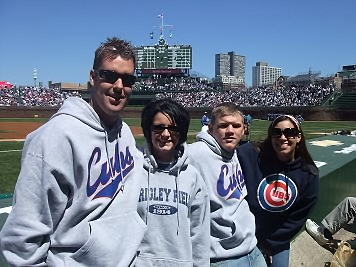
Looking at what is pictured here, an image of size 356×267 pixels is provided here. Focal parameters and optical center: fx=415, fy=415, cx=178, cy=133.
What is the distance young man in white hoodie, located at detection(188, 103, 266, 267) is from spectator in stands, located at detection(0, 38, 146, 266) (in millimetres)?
459

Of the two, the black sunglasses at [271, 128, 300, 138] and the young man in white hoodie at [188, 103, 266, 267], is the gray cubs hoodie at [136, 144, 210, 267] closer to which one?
the young man in white hoodie at [188, 103, 266, 267]

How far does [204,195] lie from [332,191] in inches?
163

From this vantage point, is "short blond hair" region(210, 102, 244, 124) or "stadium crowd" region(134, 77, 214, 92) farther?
"stadium crowd" region(134, 77, 214, 92)

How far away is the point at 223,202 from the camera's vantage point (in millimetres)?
2242

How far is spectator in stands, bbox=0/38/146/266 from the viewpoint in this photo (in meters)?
1.50

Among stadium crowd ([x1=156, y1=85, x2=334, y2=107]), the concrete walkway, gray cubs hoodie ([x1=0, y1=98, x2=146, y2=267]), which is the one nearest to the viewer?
gray cubs hoodie ([x1=0, y1=98, x2=146, y2=267])

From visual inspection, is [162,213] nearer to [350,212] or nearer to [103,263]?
[103,263]

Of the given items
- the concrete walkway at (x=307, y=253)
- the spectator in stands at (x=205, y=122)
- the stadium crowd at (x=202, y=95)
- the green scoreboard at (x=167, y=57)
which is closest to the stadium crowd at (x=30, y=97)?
the stadium crowd at (x=202, y=95)

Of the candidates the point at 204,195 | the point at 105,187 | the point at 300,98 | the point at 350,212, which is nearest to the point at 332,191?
the point at 350,212

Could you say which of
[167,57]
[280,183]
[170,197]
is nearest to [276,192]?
[280,183]

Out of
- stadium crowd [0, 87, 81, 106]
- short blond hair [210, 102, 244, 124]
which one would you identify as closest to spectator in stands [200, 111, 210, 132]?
short blond hair [210, 102, 244, 124]

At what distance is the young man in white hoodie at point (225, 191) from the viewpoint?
2.22 meters

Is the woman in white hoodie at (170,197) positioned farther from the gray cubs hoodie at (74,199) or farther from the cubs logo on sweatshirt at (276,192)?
the cubs logo on sweatshirt at (276,192)

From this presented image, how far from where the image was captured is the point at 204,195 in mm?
2039
